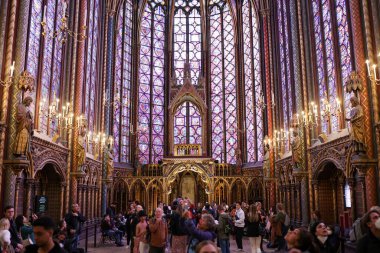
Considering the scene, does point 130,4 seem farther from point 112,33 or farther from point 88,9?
point 88,9

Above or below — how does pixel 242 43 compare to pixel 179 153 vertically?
above

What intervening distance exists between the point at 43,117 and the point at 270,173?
15.3 metres

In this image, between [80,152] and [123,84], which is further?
[123,84]

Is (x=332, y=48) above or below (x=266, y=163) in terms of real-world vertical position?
above

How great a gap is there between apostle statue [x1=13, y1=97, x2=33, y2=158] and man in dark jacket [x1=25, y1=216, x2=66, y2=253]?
9224mm

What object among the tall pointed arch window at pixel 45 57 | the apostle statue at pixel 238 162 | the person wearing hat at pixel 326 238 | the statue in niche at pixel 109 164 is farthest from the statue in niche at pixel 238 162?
the person wearing hat at pixel 326 238

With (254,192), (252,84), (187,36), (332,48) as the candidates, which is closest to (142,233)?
(332,48)

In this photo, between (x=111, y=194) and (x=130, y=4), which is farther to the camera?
(x=130, y=4)

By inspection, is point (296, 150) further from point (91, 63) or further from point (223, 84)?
point (223, 84)

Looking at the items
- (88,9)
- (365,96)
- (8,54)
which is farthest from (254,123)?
(8,54)

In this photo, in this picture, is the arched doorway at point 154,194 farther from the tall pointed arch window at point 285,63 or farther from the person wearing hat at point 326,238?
the person wearing hat at point 326,238

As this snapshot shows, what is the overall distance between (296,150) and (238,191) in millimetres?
9591

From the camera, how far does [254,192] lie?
28.7 meters

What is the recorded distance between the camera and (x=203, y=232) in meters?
7.01
